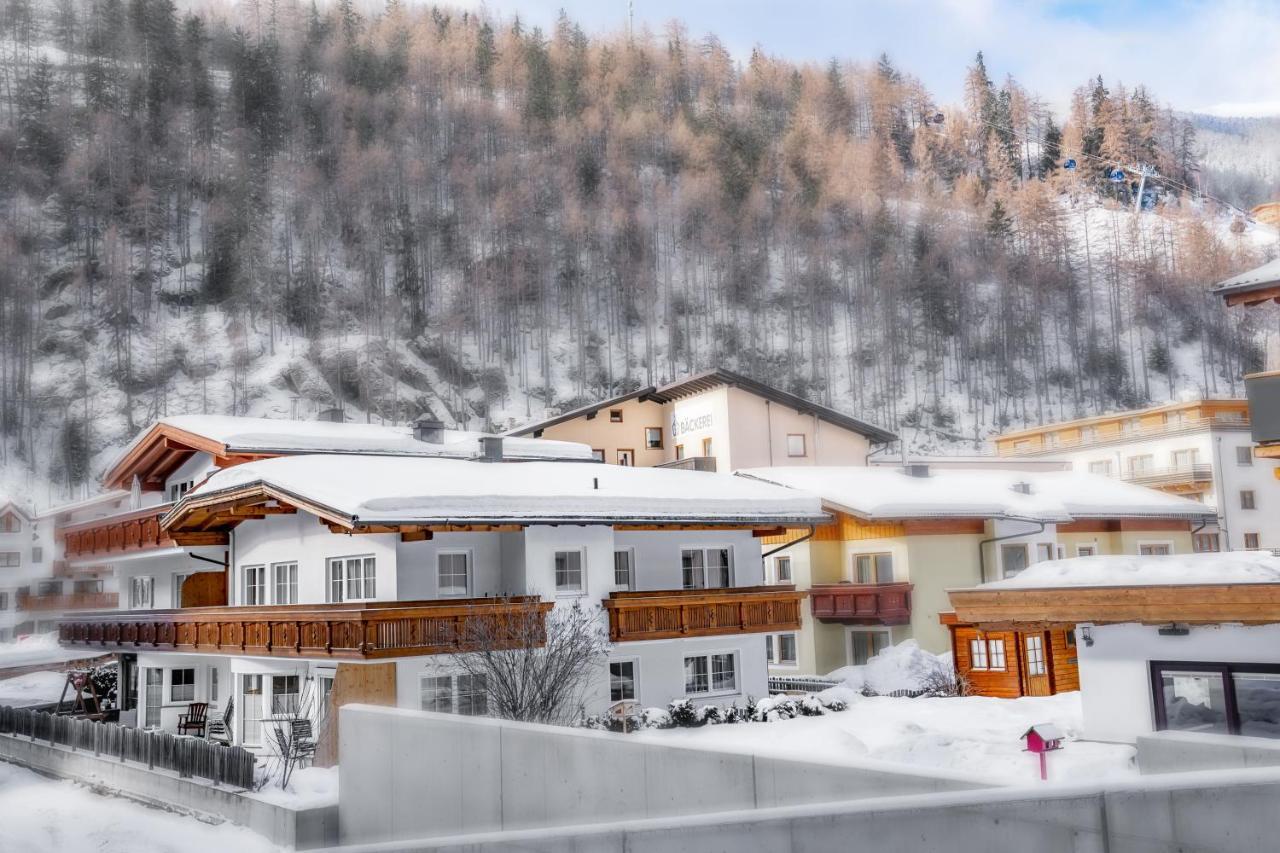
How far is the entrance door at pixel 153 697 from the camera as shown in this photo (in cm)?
3325

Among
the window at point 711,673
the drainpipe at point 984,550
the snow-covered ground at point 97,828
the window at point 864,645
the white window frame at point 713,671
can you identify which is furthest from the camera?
the drainpipe at point 984,550

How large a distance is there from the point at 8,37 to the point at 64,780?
452 feet

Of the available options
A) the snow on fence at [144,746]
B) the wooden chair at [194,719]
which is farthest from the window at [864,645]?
the snow on fence at [144,746]

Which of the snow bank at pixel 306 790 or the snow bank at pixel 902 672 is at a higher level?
the snow bank at pixel 902 672

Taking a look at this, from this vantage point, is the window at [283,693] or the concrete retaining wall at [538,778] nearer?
the concrete retaining wall at [538,778]

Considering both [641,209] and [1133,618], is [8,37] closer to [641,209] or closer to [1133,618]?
[641,209]

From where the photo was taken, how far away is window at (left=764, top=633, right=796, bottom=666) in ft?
124

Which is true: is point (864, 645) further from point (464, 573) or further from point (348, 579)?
point (348, 579)

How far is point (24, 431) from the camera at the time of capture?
9069cm

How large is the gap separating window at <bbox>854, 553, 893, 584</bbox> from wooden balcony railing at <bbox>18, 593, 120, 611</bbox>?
45.4 meters

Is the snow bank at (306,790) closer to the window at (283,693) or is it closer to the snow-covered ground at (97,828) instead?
the snow-covered ground at (97,828)

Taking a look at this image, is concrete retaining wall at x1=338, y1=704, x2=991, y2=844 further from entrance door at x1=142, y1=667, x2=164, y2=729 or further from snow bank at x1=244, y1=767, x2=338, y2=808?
entrance door at x1=142, y1=667, x2=164, y2=729

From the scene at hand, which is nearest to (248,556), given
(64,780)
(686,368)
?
(64,780)

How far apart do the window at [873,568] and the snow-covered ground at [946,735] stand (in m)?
7.23
